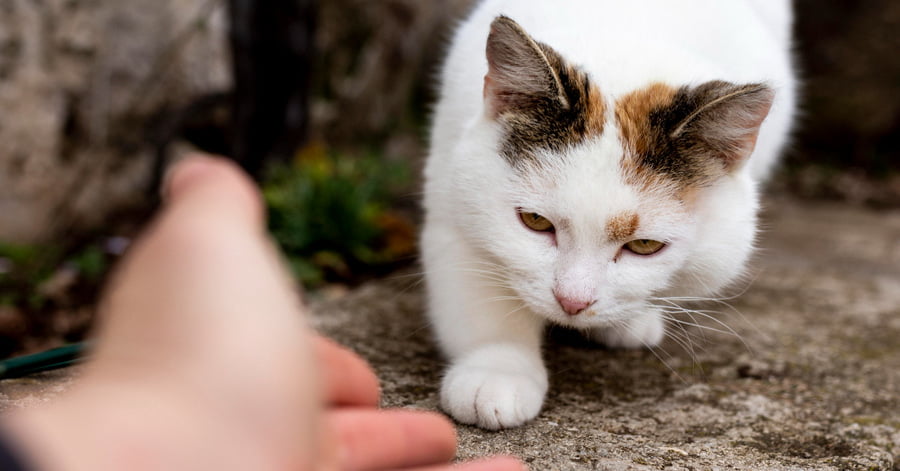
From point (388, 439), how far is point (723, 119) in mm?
1172

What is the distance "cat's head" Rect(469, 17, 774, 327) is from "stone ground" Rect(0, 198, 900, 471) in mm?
303

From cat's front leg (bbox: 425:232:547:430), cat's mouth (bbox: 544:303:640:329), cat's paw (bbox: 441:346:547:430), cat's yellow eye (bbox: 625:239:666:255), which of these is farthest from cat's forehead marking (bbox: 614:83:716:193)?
cat's paw (bbox: 441:346:547:430)

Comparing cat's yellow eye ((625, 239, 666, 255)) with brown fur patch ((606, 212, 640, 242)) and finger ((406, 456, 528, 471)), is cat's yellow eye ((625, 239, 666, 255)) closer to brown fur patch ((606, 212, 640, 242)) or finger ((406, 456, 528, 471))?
brown fur patch ((606, 212, 640, 242))

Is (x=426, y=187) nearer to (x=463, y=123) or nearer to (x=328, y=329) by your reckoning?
(x=463, y=123)

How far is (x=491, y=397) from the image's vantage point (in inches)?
68.2

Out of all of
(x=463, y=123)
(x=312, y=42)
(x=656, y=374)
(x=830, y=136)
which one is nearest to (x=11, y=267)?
(x=312, y=42)

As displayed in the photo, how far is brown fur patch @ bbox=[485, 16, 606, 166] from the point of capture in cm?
179

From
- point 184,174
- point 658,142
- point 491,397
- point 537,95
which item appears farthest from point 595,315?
point 184,174

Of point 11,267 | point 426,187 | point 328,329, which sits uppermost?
point 426,187

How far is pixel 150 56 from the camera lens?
3820 mm

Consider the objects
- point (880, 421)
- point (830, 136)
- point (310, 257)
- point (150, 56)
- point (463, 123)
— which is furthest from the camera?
point (830, 136)

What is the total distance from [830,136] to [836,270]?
2.90 metres

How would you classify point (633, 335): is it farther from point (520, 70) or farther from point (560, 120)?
point (520, 70)

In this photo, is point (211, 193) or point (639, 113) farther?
point (639, 113)
